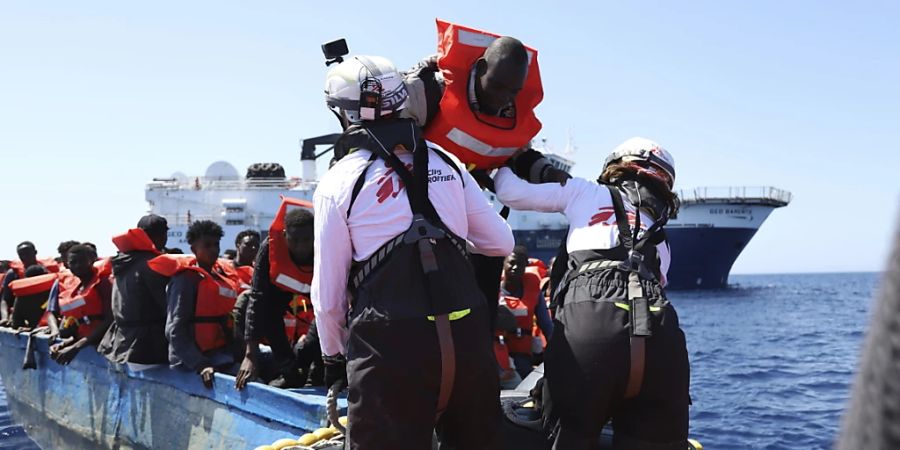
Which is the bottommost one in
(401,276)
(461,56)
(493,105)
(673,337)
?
(673,337)

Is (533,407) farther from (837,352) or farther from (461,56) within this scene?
(837,352)

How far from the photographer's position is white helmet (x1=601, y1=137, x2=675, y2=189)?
130 inches

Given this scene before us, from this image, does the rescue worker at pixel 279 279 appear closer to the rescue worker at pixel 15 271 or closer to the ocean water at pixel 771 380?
the ocean water at pixel 771 380

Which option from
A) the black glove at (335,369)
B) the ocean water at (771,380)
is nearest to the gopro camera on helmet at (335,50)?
the black glove at (335,369)

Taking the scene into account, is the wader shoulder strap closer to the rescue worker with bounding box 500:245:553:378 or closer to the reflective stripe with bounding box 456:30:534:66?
the reflective stripe with bounding box 456:30:534:66

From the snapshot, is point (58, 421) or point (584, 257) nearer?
point (584, 257)

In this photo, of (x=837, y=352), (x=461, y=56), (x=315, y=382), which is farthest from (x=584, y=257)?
(x=837, y=352)

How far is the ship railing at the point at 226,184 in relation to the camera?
39281 millimetres

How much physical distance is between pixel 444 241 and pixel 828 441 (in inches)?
331

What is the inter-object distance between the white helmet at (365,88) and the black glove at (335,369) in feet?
3.06

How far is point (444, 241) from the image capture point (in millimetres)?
2588

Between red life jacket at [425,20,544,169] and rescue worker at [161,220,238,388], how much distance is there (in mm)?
3095

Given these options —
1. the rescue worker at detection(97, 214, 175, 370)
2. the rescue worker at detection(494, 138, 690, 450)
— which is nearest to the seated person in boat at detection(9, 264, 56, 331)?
the rescue worker at detection(97, 214, 175, 370)

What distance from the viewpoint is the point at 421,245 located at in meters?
2.51
